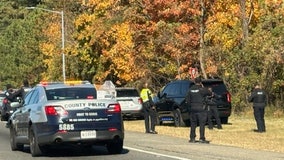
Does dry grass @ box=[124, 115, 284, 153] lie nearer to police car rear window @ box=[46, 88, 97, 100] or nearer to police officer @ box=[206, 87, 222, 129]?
police officer @ box=[206, 87, 222, 129]

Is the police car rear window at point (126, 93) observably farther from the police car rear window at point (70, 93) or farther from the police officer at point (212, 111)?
the police car rear window at point (70, 93)

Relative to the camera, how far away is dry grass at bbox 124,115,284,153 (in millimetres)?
17641

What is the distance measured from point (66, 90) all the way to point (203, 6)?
1967cm

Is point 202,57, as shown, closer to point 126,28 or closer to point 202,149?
point 126,28

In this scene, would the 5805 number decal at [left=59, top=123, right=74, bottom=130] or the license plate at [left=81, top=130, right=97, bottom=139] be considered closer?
the 5805 number decal at [left=59, top=123, right=74, bottom=130]

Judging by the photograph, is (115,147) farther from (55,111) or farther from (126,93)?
(126,93)

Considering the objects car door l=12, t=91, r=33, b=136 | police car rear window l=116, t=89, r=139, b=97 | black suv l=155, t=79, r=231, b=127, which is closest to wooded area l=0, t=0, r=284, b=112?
police car rear window l=116, t=89, r=139, b=97

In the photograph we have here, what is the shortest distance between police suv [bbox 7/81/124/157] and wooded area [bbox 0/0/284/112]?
54.8 ft

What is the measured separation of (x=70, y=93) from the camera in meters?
15.4

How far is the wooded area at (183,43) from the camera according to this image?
31.9 meters

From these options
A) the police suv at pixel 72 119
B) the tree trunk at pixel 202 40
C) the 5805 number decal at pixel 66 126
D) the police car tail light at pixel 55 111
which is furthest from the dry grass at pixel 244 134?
the tree trunk at pixel 202 40

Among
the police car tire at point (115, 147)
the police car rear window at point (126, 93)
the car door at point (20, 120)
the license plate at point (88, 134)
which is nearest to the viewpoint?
the license plate at point (88, 134)

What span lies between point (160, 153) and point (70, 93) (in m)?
2.62

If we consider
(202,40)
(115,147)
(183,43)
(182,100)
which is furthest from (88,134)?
(183,43)
